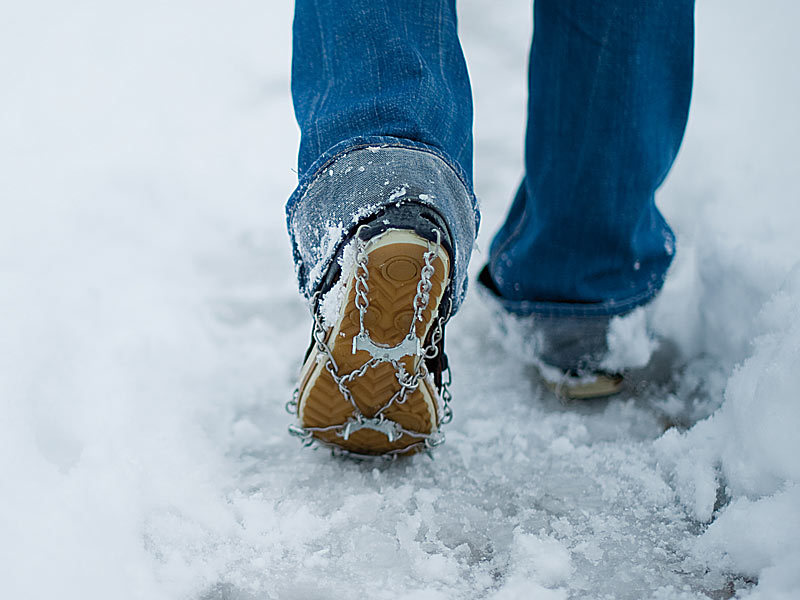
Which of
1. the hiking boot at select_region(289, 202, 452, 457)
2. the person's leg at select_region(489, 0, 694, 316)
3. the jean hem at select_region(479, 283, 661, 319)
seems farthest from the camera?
the jean hem at select_region(479, 283, 661, 319)

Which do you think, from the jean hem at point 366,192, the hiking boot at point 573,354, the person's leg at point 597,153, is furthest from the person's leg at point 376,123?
the hiking boot at point 573,354

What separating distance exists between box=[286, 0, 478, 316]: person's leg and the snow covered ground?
0.98 feet

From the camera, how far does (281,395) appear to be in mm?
1178

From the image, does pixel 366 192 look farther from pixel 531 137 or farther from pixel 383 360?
pixel 531 137

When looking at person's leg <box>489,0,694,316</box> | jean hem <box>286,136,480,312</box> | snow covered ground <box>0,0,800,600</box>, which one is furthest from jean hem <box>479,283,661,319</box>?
jean hem <box>286,136,480,312</box>

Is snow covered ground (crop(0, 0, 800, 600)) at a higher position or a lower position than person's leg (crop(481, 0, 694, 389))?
lower

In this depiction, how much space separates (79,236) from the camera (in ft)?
4.43

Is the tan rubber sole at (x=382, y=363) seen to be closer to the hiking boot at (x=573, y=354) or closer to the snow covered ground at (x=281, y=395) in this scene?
the snow covered ground at (x=281, y=395)

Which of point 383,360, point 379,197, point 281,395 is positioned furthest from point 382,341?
point 281,395

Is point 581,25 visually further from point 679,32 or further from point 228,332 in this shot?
point 228,332

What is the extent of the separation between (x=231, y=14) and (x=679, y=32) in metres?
1.55

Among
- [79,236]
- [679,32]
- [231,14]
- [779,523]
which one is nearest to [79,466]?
[79,236]

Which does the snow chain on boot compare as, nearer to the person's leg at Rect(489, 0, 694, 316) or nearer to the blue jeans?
the blue jeans

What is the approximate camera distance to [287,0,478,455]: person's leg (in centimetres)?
76
